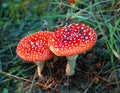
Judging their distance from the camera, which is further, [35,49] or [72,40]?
[35,49]

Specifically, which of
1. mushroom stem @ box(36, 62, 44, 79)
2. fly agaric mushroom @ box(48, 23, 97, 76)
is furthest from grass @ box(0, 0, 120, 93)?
fly agaric mushroom @ box(48, 23, 97, 76)

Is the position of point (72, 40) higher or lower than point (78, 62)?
higher

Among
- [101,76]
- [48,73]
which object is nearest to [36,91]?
[48,73]

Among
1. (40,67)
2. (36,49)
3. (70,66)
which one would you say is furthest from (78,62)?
(36,49)

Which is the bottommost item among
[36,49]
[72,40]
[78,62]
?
[78,62]

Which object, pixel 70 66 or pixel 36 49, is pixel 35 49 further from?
pixel 70 66

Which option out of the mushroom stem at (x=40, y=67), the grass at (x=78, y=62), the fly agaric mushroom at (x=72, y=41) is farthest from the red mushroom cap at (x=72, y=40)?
the mushroom stem at (x=40, y=67)

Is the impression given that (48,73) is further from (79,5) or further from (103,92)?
(79,5)

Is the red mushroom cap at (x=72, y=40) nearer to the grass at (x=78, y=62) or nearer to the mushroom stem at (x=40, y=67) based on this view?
the grass at (x=78, y=62)
